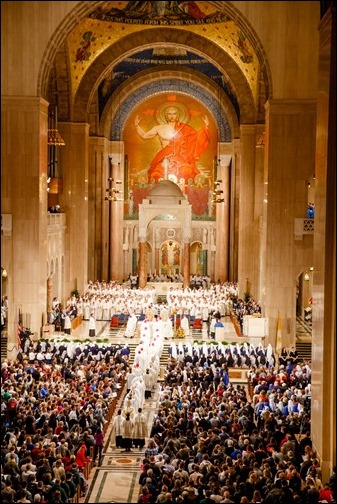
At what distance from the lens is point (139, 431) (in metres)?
18.7

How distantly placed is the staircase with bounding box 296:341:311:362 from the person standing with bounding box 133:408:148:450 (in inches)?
416

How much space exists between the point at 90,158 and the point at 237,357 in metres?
21.4

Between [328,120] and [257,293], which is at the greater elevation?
[328,120]

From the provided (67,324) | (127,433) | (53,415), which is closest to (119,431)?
(127,433)

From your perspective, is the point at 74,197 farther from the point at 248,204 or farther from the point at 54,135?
the point at 248,204

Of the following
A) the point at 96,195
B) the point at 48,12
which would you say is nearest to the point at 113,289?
the point at 96,195

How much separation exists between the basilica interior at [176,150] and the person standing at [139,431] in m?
4.16

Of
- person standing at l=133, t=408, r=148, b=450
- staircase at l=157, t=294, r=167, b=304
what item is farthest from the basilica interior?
person standing at l=133, t=408, r=148, b=450

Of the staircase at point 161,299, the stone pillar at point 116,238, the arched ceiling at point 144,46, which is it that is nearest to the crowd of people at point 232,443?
the arched ceiling at point 144,46

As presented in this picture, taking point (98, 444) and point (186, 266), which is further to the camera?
point (186, 266)

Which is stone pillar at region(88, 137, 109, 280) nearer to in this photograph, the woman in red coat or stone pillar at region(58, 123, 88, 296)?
stone pillar at region(58, 123, 88, 296)

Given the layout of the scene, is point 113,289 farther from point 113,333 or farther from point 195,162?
point 195,162

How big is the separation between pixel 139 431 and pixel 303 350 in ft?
38.9

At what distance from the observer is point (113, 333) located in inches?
1272
